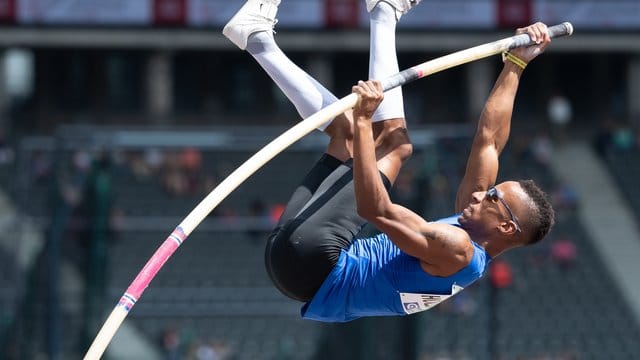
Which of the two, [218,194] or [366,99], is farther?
[218,194]

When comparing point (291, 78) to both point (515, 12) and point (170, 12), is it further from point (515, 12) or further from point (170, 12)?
point (515, 12)

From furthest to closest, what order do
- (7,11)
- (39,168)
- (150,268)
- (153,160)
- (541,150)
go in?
(7,11) → (541,150) → (153,160) → (39,168) → (150,268)

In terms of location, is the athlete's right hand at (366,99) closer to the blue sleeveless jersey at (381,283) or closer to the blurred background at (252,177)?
the blue sleeveless jersey at (381,283)

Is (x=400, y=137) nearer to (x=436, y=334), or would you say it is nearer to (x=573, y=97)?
(x=436, y=334)

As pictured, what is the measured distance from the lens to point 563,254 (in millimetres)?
16594

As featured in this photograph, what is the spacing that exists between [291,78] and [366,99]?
0.76 m

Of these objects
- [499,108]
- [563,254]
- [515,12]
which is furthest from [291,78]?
[515,12]

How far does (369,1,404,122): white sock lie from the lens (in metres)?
6.14

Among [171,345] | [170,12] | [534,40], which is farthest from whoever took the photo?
[170,12]

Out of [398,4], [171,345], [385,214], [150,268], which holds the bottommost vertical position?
[171,345]

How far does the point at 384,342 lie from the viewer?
11.1 meters

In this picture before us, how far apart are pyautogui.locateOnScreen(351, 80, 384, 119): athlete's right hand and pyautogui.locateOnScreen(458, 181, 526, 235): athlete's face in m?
0.70

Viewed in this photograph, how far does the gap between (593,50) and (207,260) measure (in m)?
13.5

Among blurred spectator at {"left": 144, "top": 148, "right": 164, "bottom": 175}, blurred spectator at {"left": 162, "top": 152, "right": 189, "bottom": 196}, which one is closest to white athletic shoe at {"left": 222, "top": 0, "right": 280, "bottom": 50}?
blurred spectator at {"left": 144, "top": 148, "right": 164, "bottom": 175}
